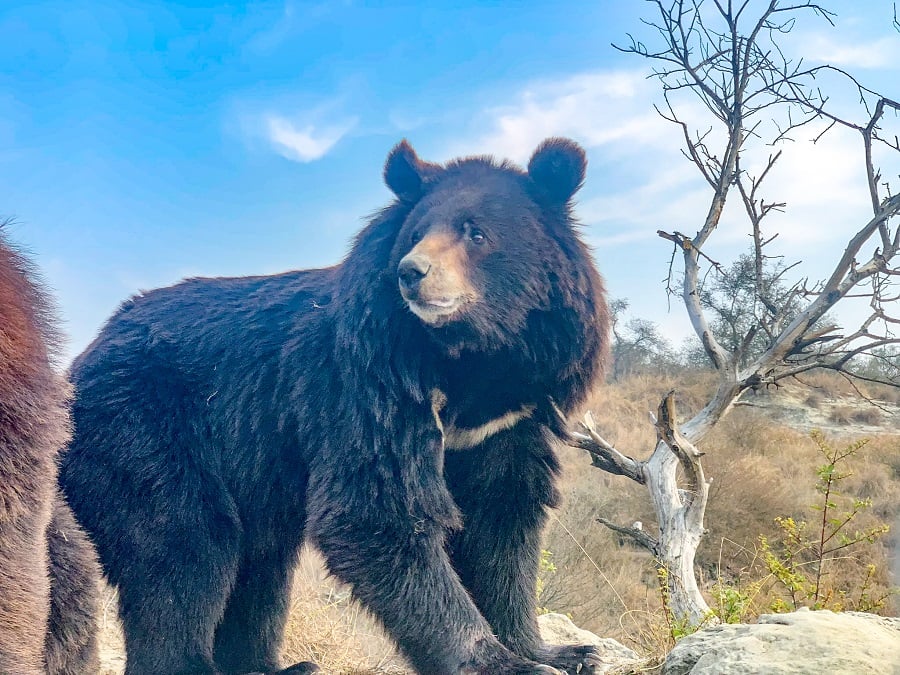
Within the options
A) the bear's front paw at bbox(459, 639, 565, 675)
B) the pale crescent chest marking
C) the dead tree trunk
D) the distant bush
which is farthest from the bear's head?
the distant bush

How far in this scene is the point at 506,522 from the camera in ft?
11.7

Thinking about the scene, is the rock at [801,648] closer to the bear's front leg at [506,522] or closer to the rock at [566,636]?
the bear's front leg at [506,522]

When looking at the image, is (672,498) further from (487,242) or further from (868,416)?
(868,416)

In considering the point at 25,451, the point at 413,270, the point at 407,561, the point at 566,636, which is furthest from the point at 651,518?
the point at 25,451

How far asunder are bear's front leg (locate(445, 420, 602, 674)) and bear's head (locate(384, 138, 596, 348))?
1.80ft

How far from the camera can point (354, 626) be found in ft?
18.9

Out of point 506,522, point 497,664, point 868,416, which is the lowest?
point 497,664

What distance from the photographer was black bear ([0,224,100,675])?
7.13 feet

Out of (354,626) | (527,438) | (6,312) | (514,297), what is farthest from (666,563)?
(6,312)

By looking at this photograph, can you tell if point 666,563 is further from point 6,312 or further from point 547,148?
point 6,312

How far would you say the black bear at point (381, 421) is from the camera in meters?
3.12

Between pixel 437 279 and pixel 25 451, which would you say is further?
pixel 437 279

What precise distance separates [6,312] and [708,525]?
10.5 metres

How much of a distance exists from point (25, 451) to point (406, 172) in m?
1.97
